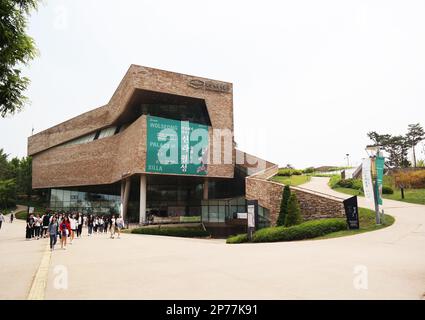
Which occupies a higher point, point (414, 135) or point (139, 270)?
point (414, 135)

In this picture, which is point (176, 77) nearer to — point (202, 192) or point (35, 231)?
point (202, 192)

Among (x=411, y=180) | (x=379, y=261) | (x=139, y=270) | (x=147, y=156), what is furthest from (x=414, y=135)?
(x=139, y=270)

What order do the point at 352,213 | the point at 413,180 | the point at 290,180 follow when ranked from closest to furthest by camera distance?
the point at 352,213 → the point at 413,180 → the point at 290,180

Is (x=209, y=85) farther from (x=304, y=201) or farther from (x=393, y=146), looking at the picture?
(x=393, y=146)

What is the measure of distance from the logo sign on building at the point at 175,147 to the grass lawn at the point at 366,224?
21.9 m

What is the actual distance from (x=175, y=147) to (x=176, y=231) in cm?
1015

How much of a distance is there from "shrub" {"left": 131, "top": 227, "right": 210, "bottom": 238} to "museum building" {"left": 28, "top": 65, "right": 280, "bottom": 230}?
3.39m

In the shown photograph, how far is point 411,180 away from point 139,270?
30950mm

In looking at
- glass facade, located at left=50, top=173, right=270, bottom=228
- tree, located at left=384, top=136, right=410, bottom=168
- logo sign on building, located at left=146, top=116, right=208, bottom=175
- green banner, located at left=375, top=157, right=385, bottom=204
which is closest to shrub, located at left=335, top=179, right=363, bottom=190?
glass facade, located at left=50, top=173, right=270, bottom=228

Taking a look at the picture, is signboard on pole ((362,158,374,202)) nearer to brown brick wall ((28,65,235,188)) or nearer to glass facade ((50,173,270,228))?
glass facade ((50,173,270,228))

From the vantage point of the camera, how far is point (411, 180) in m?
30.5

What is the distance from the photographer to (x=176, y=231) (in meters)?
33.2

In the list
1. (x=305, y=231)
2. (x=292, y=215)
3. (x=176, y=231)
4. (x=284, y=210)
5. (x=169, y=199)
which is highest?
(x=169, y=199)

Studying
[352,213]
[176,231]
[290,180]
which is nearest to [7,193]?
[176,231]
